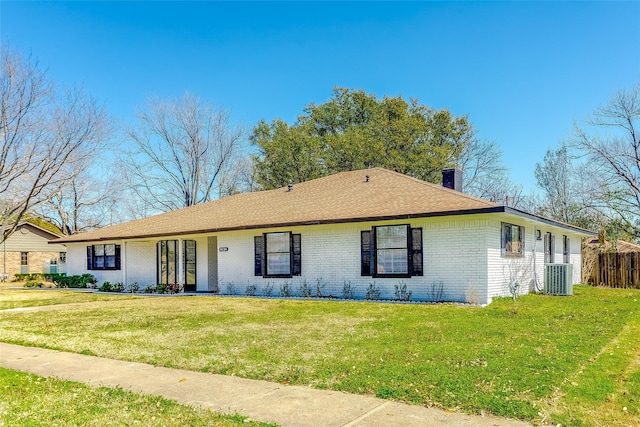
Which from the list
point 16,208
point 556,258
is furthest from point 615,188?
point 16,208

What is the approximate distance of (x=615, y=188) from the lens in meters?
30.4

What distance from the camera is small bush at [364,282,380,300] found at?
50.8 feet

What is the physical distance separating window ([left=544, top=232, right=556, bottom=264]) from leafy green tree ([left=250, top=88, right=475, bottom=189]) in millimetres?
14355

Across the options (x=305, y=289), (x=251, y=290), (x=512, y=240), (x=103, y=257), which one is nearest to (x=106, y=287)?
(x=103, y=257)

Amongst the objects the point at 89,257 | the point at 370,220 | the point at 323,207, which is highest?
the point at 323,207

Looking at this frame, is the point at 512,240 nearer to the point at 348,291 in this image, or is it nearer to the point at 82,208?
the point at 348,291

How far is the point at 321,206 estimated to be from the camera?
18.2 meters

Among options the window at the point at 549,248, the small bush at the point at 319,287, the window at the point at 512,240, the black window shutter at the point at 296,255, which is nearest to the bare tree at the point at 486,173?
the window at the point at 549,248

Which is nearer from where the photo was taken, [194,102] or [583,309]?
[583,309]

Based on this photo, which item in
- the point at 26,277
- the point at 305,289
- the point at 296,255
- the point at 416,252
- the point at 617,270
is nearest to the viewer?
the point at 416,252

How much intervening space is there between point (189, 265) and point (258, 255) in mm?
4467

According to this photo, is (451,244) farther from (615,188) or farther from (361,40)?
(615,188)

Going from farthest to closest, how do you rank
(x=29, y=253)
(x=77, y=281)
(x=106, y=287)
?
(x=29, y=253) → (x=77, y=281) → (x=106, y=287)

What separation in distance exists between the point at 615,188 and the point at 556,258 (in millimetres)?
12505
